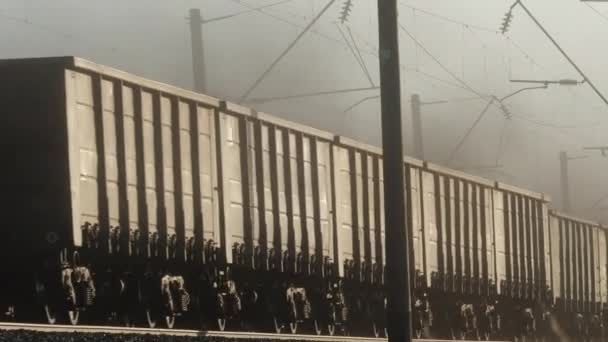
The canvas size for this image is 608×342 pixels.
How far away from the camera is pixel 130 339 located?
13.4m

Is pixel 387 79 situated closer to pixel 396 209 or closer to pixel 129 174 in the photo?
pixel 396 209

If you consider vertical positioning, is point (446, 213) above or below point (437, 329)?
above

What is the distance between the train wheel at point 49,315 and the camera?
1734 centimetres

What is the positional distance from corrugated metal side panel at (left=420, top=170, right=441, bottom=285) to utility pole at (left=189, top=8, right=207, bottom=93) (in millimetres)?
5228

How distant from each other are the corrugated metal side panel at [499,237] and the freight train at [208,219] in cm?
5

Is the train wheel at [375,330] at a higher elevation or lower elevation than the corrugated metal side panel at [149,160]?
lower

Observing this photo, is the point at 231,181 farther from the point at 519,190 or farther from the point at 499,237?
the point at 519,190

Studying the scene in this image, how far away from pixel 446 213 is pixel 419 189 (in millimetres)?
1874

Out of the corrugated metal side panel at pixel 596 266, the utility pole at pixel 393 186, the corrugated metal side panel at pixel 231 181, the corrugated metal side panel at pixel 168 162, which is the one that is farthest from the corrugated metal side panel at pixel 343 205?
the corrugated metal side panel at pixel 596 266

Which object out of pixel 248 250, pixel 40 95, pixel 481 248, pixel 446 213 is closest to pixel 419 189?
pixel 446 213

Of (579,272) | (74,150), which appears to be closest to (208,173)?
(74,150)

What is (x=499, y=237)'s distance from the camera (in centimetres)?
3381

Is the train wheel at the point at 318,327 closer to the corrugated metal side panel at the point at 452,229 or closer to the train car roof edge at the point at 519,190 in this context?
the corrugated metal side panel at the point at 452,229

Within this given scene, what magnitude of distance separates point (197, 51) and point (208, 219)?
13250 millimetres
